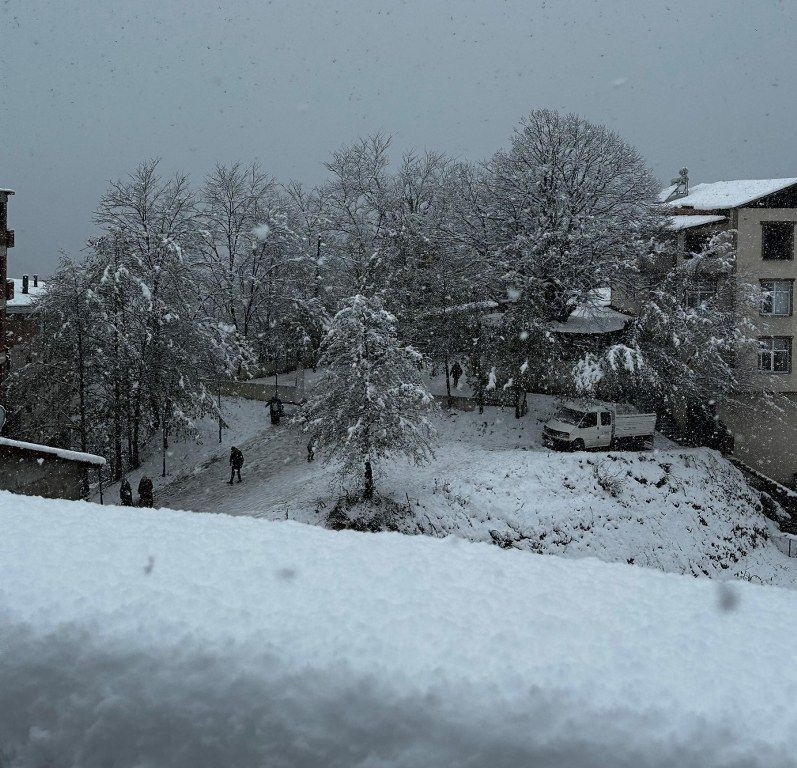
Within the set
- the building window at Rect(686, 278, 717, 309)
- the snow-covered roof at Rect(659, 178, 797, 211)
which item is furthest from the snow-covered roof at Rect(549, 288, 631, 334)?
the snow-covered roof at Rect(659, 178, 797, 211)

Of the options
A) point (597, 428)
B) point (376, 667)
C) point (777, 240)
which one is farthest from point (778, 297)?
point (376, 667)

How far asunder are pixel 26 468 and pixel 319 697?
46.2 feet

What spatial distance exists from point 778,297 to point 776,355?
2965mm

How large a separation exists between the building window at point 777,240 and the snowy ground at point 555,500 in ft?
40.4

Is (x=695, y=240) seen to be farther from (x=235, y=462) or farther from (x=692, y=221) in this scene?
(x=235, y=462)

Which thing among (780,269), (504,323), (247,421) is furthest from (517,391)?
(780,269)

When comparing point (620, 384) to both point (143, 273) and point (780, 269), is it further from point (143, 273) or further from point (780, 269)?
point (143, 273)

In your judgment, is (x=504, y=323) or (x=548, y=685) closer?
(x=548, y=685)

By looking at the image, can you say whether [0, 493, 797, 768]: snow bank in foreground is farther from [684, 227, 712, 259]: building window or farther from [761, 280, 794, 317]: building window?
[761, 280, 794, 317]: building window

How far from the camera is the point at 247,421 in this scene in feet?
105

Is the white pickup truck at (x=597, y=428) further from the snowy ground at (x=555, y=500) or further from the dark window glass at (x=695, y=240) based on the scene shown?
the dark window glass at (x=695, y=240)

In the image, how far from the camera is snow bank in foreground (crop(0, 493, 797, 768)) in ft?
6.63

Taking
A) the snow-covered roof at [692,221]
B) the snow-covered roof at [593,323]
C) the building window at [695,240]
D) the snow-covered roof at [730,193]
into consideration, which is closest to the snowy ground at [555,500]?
the snow-covered roof at [593,323]

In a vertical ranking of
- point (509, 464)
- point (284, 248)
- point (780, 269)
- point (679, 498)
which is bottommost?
point (679, 498)
